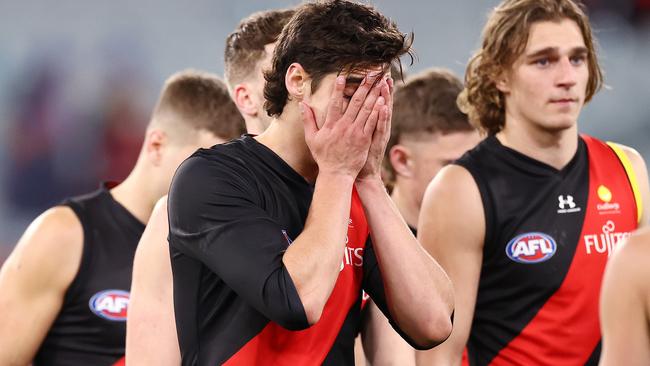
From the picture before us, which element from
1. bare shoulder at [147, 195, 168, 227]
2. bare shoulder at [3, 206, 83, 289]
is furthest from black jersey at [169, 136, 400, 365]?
bare shoulder at [3, 206, 83, 289]

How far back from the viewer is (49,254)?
162 inches

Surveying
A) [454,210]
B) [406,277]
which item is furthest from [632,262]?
[454,210]

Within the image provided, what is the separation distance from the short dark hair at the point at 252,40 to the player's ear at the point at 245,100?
0.19 feet

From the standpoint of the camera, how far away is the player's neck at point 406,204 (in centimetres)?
506

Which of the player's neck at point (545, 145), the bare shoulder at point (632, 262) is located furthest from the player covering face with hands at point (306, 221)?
the player's neck at point (545, 145)

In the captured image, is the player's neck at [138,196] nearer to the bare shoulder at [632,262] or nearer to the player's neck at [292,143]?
the player's neck at [292,143]

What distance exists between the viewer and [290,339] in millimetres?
2705

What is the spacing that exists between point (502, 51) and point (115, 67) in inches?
204

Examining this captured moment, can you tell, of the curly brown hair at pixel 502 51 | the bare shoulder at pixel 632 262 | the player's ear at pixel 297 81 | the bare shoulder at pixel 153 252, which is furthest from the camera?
the curly brown hair at pixel 502 51

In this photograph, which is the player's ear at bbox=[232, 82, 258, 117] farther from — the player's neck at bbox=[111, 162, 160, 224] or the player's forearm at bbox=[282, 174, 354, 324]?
the player's forearm at bbox=[282, 174, 354, 324]

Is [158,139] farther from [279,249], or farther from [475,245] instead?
[279,249]

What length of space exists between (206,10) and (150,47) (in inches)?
23.2

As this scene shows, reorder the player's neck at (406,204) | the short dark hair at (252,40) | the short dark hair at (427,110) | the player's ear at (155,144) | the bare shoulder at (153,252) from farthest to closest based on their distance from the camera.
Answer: the short dark hair at (427,110) → the player's neck at (406,204) → the player's ear at (155,144) → the short dark hair at (252,40) → the bare shoulder at (153,252)

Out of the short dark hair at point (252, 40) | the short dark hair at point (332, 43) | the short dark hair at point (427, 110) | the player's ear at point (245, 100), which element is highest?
the short dark hair at point (332, 43)
